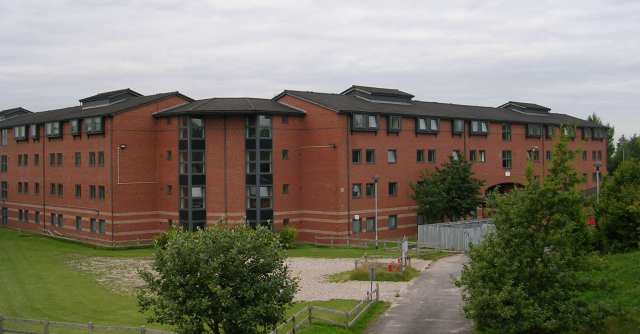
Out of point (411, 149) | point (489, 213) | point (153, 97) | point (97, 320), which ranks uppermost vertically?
point (153, 97)

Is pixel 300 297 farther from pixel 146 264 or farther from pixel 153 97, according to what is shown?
pixel 153 97

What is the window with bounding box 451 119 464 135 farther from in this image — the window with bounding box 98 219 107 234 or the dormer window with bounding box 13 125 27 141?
the dormer window with bounding box 13 125 27 141

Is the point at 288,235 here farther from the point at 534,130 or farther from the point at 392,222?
the point at 534,130

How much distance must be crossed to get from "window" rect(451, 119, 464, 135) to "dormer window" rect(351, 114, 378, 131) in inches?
454

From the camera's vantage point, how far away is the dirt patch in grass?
1625 inches

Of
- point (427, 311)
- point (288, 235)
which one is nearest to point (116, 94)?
A: point (288, 235)

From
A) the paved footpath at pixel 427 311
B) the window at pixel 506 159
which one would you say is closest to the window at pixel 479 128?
the window at pixel 506 159

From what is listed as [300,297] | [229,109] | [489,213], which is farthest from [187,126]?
[489,213]

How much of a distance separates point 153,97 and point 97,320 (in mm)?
36140

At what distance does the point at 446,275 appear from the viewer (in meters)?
41.7

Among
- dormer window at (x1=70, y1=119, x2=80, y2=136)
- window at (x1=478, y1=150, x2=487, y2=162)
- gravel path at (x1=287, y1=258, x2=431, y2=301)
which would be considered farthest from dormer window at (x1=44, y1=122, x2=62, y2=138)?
window at (x1=478, y1=150, x2=487, y2=162)

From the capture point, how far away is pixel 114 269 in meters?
48.5

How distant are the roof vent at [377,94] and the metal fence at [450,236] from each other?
56.5ft

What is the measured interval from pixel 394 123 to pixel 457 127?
9511 millimetres
